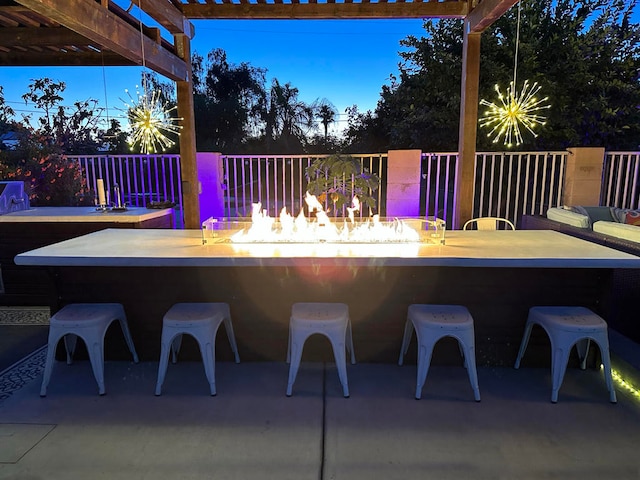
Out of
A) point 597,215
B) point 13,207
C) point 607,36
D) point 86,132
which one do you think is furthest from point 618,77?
point 86,132

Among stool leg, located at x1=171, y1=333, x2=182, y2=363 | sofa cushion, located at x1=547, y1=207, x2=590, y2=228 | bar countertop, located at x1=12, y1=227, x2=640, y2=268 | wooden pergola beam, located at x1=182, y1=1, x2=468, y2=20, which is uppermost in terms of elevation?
wooden pergola beam, located at x1=182, y1=1, x2=468, y2=20

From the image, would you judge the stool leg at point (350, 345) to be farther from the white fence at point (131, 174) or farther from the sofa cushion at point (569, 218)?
the white fence at point (131, 174)

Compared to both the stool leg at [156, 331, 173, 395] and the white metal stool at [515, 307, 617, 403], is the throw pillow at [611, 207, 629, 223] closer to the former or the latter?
the white metal stool at [515, 307, 617, 403]

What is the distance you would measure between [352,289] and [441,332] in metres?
0.72

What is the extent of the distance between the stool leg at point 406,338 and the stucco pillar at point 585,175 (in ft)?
15.4

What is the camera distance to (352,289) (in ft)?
9.56

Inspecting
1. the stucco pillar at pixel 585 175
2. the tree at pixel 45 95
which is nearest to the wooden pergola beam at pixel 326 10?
the stucco pillar at pixel 585 175

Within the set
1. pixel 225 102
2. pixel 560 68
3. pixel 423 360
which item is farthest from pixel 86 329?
pixel 225 102

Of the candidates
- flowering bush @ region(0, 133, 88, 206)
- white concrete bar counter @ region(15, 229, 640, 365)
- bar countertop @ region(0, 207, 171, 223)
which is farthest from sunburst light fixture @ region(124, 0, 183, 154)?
flowering bush @ region(0, 133, 88, 206)

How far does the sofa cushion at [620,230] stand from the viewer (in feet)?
10.4

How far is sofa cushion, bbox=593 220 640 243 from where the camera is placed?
10.4ft

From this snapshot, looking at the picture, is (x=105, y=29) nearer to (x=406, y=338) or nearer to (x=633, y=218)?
(x=406, y=338)

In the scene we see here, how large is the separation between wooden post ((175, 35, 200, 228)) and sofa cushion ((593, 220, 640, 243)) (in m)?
4.21

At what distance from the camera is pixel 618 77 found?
855 centimetres
